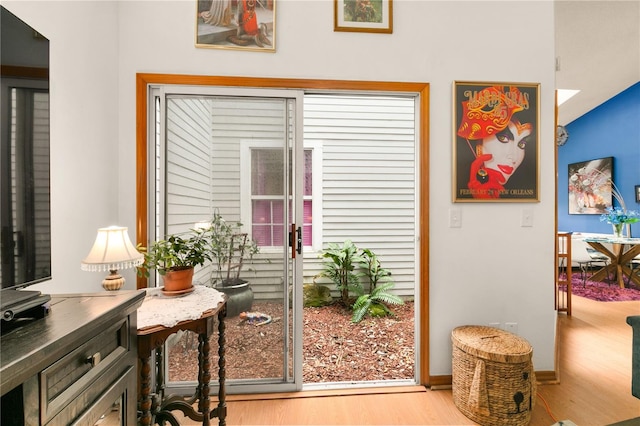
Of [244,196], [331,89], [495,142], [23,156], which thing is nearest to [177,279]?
[244,196]

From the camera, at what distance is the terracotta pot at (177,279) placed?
156 centimetres

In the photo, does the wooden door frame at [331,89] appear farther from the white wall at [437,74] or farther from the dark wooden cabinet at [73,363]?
the dark wooden cabinet at [73,363]

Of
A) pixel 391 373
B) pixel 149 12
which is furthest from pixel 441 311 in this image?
pixel 149 12

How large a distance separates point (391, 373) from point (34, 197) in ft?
8.41

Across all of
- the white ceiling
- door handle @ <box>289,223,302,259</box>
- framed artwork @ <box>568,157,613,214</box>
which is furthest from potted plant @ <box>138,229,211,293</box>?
framed artwork @ <box>568,157,613,214</box>

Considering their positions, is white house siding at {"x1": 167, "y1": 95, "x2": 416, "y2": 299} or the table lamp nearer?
the table lamp

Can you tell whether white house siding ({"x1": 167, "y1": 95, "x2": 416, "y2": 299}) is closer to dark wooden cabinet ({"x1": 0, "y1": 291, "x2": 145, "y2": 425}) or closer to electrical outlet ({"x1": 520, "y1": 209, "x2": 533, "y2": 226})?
electrical outlet ({"x1": 520, "y1": 209, "x2": 533, "y2": 226})

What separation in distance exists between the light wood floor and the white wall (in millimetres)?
214

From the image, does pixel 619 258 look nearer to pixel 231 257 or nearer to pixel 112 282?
pixel 231 257

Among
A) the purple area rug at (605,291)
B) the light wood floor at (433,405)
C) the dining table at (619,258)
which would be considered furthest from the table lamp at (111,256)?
the dining table at (619,258)

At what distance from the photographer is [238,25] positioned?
6.88ft

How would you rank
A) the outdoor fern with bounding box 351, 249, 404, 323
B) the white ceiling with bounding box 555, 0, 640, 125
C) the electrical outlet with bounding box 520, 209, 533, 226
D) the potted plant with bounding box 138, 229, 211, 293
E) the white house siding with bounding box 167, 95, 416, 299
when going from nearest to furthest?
the potted plant with bounding box 138, 229, 211, 293 < the electrical outlet with bounding box 520, 209, 533, 226 < the white ceiling with bounding box 555, 0, 640, 125 < the outdoor fern with bounding box 351, 249, 404, 323 < the white house siding with bounding box 167, 95, 416, 299

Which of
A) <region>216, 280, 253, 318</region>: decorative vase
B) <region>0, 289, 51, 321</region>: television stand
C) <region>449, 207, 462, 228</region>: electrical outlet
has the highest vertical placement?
<region>449, 207, 462, 228</region>: electrical outlet

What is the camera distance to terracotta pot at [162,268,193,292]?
156 cm
